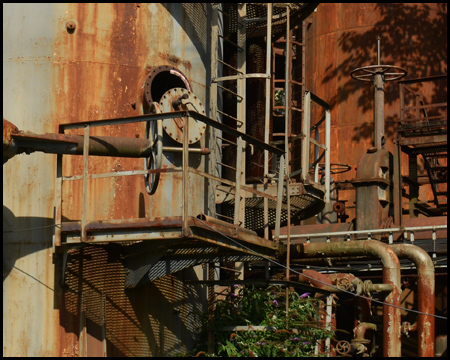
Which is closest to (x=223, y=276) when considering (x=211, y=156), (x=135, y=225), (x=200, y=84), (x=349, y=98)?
(x=211, y=156)

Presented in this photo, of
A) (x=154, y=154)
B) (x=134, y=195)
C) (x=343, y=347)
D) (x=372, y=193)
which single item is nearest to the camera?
(x=154, y=154)

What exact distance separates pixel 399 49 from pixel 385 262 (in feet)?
33.4

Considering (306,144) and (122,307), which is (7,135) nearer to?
(122,307)

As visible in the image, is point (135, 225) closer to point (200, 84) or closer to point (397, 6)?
point (200, 84)

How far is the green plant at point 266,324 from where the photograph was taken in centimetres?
1175

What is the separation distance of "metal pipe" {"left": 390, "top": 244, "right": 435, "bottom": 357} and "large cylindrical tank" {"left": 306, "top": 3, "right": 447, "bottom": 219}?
806 centimetres

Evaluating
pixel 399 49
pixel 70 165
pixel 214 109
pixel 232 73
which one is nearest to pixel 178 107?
pixel 214 109

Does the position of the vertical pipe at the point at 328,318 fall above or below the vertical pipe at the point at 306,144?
below

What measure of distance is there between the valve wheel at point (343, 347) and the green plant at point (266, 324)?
990 millimetres

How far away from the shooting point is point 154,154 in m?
11.0

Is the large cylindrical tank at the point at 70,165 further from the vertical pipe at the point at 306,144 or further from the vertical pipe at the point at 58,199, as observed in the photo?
the vertical pipe at the point at 306,144

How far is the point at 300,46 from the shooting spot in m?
20.0

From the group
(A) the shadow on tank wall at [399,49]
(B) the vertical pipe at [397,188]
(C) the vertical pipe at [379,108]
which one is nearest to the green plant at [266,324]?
(B) the vertical pipe at [397,188]

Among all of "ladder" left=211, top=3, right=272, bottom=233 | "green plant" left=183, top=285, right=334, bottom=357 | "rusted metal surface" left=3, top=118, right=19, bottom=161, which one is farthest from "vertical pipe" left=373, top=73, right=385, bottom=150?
"rusted metal surface" left=3, top=118, right=19, bottom=161
